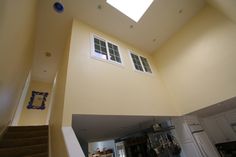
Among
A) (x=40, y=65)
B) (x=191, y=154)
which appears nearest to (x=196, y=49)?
(x=191, y=154)

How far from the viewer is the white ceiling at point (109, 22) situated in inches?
144

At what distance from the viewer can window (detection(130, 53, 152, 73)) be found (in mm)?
4528

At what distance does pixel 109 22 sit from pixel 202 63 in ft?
11.2

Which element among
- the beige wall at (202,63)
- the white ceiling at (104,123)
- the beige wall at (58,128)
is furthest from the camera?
the beige wall at (202,63)

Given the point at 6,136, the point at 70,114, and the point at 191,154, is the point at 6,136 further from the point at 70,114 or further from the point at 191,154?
the point at 191,154

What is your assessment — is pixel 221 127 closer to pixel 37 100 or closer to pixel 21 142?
pixel 21 142

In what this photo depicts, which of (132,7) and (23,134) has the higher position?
(132,7)

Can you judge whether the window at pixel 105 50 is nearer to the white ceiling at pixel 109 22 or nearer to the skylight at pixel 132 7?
the white ceiling at pixel 109 22

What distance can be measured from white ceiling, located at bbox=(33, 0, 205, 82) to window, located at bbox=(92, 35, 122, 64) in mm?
609

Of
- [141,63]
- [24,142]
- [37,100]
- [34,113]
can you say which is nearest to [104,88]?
[24,142]

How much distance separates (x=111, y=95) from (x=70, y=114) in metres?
1.02

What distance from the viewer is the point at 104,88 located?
2824 millimetres

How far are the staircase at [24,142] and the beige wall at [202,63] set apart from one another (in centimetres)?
421

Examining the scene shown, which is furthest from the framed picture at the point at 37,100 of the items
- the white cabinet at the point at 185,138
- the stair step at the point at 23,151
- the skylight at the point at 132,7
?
the white cabinet at the point at 185,138
